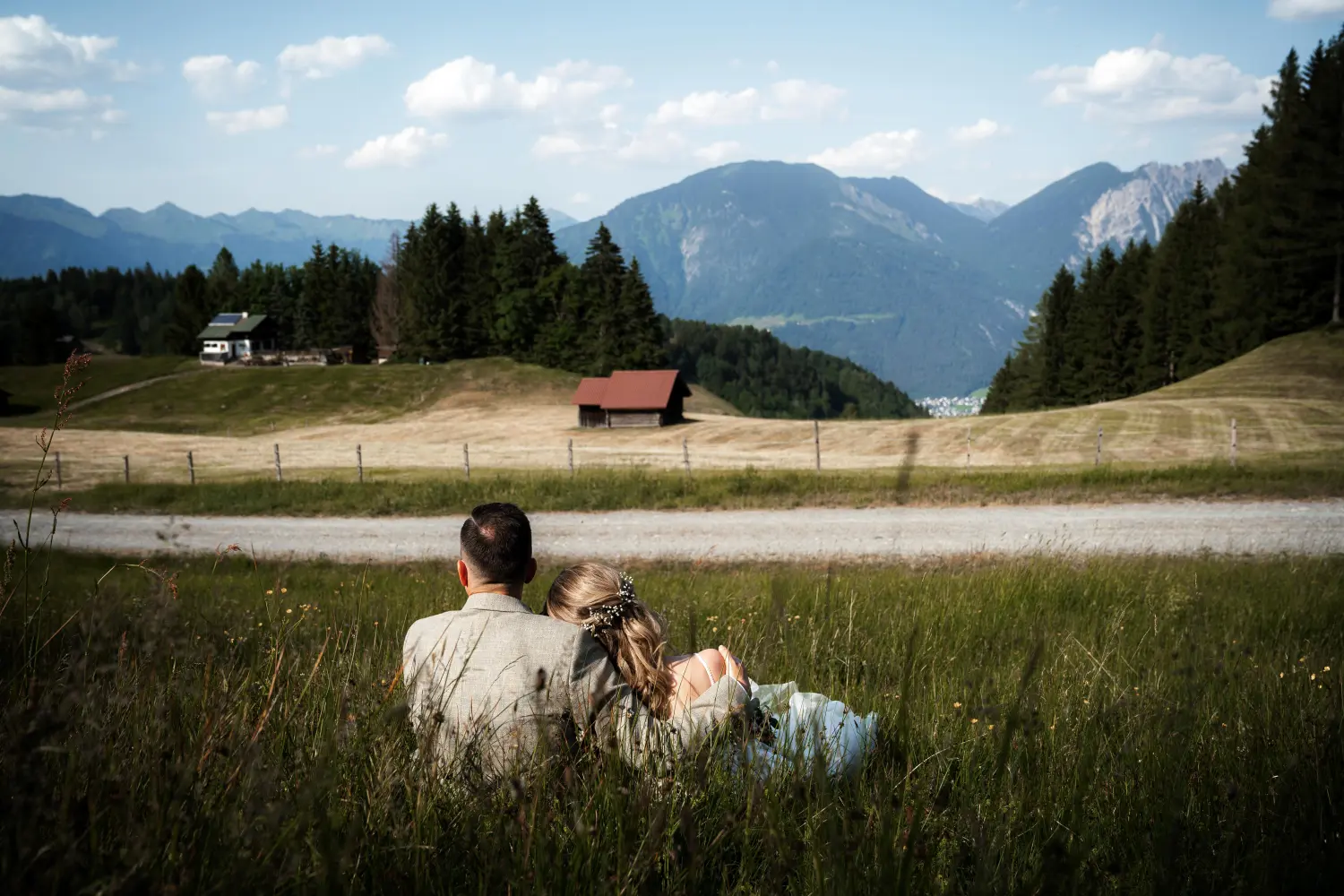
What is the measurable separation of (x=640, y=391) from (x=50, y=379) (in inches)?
2417

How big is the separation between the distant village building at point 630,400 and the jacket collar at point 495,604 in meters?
57.4

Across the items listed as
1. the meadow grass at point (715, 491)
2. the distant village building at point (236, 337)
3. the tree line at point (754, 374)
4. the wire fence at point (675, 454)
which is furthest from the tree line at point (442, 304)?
the tree line at point (754, 374)

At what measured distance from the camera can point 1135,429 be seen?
3956 cm

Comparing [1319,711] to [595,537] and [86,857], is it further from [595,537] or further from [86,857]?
[595,537]

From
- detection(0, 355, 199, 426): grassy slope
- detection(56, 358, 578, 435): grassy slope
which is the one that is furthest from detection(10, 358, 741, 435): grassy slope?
detection(0, 355, 199, 426): grassy slope

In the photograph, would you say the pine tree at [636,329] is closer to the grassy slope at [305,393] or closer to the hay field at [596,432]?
the grassy slope at [305,393]

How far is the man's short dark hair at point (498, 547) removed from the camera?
11.5 ft

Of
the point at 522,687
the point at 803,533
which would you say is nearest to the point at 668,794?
the point at 522,687

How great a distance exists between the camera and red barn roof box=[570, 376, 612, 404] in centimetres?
6200

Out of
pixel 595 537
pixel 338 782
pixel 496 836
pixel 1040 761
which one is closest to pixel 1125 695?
pixel 1040 761

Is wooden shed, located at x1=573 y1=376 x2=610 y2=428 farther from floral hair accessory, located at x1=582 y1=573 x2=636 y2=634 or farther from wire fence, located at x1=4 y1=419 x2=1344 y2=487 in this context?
floral hair accessory, located at x1=582 y1=573 x2=636 y2=634

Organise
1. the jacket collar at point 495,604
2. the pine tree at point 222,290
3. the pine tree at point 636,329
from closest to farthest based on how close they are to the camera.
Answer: the jacket collar at point 495,604
the pine tree at point 636,329
the pine tree at point 222,290

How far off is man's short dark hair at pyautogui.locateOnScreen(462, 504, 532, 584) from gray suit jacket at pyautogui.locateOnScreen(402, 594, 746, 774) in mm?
195

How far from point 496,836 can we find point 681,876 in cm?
48
